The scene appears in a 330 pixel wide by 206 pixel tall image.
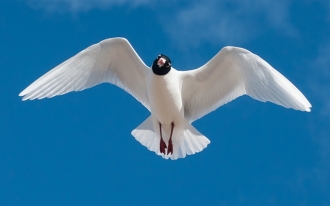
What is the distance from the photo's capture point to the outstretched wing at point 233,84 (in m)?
13.3

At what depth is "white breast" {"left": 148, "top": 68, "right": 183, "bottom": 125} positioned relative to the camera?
1389cm

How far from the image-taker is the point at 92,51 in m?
14.4

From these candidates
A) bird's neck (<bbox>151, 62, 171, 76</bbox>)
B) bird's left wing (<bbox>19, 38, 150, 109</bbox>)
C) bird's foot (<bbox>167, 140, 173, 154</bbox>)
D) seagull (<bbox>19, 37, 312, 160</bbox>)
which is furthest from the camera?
bird's foot (<bbox>167, 140, 173, 154</bbox>)

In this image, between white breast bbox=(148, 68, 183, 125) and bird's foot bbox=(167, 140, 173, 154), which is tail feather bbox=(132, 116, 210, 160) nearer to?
bird's foot bbox=(167, 140, 173, 154)

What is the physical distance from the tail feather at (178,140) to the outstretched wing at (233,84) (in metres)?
0.34

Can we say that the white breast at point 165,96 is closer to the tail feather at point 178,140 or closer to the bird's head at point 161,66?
the bird's head at point 161,66

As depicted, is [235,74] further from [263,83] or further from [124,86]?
[124,86]

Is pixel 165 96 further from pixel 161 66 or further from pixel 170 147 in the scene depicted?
pixel 170 147

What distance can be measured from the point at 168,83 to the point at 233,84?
1.11 metres

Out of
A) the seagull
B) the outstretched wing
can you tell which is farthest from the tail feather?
the outstretched wing

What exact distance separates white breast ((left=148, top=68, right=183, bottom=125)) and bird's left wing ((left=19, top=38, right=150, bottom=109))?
1.74ft

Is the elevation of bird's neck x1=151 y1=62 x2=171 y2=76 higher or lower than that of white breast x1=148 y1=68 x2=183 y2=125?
higher

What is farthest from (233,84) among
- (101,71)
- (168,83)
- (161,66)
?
(101,71)

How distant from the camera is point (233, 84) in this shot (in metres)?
14.2
